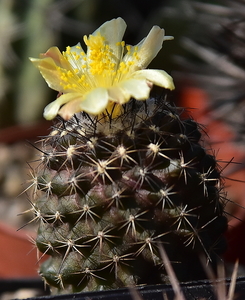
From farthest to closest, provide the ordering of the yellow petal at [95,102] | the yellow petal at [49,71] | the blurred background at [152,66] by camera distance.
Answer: the blurred background at [152,66]
the yellow petal at [49,71]
the yellow petal at [95,102]

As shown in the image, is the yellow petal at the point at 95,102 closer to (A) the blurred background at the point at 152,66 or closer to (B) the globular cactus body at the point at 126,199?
(B) the globular cactus body at the point at 126,199

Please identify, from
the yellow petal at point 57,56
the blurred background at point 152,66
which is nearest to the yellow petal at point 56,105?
the yellow petal at point 57,56

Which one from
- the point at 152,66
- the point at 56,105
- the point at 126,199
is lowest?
the point at 152,66

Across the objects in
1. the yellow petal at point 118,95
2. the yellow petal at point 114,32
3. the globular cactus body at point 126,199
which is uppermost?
the yellow petal at point 114,32

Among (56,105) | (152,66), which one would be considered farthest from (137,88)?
(152,66)

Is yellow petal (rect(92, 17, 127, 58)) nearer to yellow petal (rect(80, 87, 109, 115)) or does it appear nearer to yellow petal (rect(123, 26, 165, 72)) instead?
yellow petal (rect(123, 26, 165, 72))

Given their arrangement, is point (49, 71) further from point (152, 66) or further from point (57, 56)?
point (152, 66)

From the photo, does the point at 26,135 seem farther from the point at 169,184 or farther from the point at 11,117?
the point at 169,184

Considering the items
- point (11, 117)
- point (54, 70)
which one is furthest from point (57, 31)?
point (54, 70)

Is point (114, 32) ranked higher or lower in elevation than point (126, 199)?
higher
